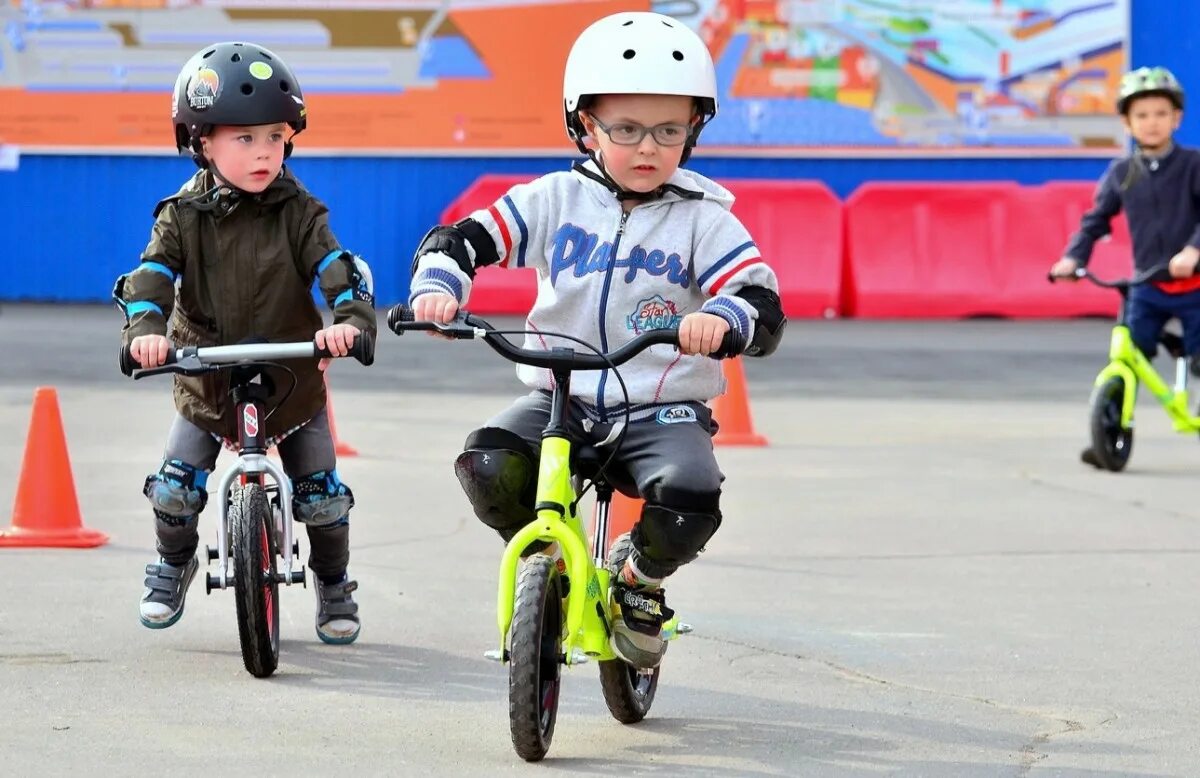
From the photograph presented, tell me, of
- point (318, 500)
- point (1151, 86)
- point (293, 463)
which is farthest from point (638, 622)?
point (1151, 86)

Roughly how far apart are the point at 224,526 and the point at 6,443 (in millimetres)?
5925

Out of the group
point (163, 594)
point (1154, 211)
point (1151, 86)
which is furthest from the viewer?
point (1154, 211)

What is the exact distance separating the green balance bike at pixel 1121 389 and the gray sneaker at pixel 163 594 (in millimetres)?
5936

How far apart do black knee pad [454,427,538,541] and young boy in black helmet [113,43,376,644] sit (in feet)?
3.30

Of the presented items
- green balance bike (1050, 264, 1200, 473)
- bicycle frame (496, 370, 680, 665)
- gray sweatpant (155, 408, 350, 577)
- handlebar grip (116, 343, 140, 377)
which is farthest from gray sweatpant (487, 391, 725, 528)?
green balance bike (1050, 264, 1200, 473)

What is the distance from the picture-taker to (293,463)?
699cm

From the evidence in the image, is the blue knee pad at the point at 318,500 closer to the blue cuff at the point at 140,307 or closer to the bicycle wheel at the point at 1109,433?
the blue cuff at the point at 140,307

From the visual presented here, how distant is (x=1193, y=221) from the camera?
12094mm

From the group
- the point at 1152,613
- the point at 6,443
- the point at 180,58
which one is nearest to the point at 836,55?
the point at 180,58

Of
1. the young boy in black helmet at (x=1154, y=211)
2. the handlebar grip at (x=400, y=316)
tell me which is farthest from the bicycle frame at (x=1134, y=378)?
the handlebar grip at (x=400, y=316)

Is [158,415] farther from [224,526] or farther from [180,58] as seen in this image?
[180,58]

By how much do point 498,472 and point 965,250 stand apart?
57.3 ft

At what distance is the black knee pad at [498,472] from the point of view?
555 cm

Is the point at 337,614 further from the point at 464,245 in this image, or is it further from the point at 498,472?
the point at 464,245
